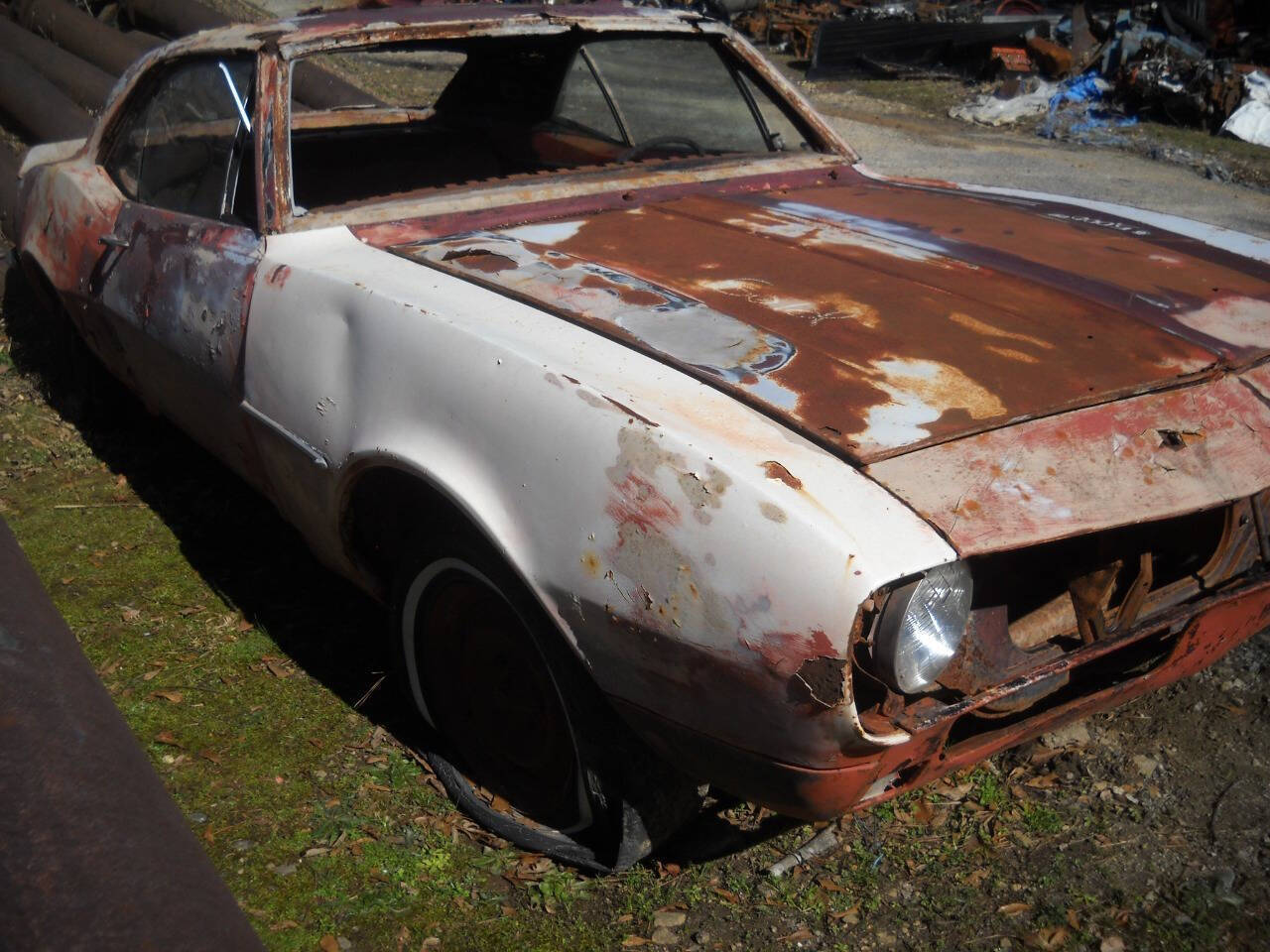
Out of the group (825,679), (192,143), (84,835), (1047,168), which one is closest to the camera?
(84,835)

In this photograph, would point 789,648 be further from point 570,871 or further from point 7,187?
point 7,187

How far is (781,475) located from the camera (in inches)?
66.0

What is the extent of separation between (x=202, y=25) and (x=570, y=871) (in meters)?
7.82

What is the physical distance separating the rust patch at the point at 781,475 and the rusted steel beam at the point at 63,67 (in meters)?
6.04

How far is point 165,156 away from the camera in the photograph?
132 inches

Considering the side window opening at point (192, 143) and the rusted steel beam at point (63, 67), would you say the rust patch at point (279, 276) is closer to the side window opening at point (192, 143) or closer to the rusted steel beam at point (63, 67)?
the side window opening at point (192, 143)

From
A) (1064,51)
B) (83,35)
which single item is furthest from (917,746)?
(1064,51)

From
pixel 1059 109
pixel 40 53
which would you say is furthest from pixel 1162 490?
pixel 1059 109

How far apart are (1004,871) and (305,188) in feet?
8.69

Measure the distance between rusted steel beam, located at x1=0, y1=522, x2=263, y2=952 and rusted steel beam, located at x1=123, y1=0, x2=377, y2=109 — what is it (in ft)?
16.0

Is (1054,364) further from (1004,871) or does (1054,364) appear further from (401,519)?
(401,519)

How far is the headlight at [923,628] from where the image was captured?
1612 millimetres

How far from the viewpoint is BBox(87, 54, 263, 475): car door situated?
9.03 ft

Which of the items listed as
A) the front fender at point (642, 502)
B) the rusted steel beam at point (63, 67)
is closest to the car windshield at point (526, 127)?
the front fender at point (642, 502)
